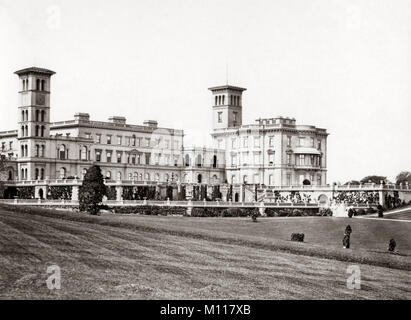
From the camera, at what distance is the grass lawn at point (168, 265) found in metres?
24.0

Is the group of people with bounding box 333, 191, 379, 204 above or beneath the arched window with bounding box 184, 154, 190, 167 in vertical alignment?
beneath

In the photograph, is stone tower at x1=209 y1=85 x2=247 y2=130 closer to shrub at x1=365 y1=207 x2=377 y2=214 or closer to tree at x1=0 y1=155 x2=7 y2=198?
tree at x1=0 y1=155 x2=7 y2=198

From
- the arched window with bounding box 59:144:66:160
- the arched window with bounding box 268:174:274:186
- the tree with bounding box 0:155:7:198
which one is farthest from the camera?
the arched window with bounding box 268:174:274:186

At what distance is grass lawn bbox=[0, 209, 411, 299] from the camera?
24.0 metres

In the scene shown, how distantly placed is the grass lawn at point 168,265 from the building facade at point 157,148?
67.7m

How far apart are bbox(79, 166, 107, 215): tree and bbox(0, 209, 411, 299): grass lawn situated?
73.6 feet

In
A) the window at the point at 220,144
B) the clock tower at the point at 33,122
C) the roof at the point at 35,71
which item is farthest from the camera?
the window at the point at 220,144

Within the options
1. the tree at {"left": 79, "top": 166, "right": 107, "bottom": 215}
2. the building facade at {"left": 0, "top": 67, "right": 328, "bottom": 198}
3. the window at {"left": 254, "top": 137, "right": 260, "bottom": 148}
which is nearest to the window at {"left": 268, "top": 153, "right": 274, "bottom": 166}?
the building facade at {"left": 0, "top": 67, "right": 328, "bottom": 198}

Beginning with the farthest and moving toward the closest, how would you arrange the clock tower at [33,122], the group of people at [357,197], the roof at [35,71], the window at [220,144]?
1. the window at [220,144]
2. the clock tower at [33,122]
3. the roof at [35,71]
4. the group of people at [357,197]

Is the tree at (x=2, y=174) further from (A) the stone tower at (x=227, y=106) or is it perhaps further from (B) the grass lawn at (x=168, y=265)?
(B) the grass lawn at (x=168, y=265)

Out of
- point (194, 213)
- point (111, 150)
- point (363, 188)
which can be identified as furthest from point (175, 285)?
point (111, 150)

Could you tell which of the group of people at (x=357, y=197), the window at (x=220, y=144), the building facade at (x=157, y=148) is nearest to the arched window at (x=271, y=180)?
the building facade at (x=157, y=148)
